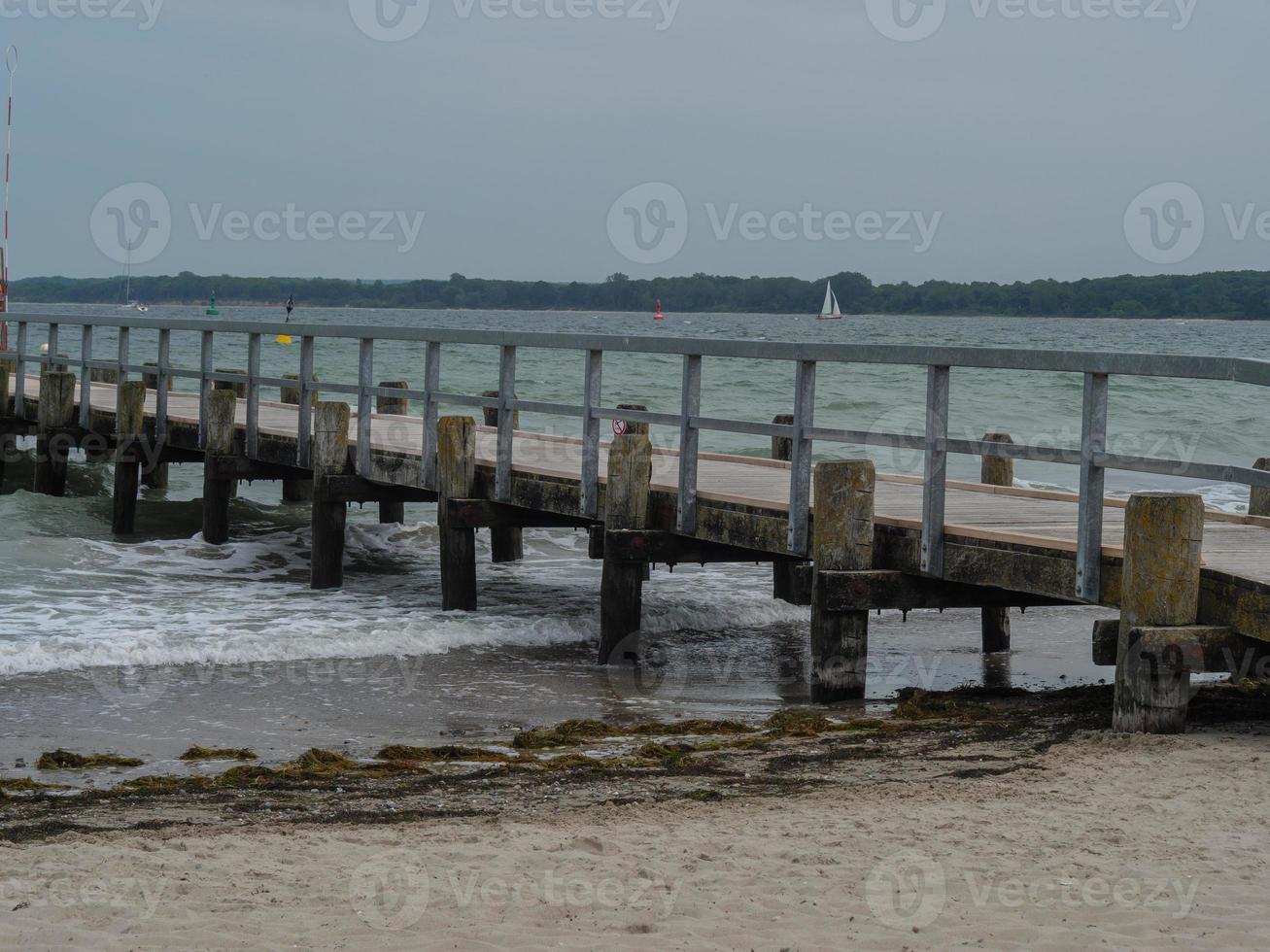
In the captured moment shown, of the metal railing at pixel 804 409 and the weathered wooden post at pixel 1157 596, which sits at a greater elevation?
the metal railing at pixel 804 409

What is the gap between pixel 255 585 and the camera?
13.4 meters

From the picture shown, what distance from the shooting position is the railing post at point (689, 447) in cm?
917

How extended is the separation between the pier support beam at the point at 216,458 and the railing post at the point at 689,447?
6.30 metres

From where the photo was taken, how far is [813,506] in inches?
338

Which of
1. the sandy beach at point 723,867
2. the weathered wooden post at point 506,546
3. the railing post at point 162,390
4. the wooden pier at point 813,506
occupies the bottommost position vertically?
the sandy beach at point 723,867

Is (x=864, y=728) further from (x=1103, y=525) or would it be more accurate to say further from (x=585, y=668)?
(x=585, y=668)

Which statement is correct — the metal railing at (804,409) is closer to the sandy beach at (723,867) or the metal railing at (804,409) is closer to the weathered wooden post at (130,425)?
the sandy beach at (723,867)

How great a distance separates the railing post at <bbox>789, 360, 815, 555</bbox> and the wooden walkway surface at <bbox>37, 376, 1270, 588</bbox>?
1.04 feet

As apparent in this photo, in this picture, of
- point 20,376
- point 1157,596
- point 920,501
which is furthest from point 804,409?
point 20,376

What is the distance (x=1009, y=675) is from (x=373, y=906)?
632 centimetres

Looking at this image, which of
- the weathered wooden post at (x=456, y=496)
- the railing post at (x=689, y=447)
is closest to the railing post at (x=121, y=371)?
the weathered wooden post at (x=456, y=496)

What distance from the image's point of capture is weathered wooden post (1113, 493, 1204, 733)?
660cm

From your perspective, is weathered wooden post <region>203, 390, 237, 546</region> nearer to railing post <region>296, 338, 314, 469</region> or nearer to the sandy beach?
railing post <region>296, 338, 314, 469</region>

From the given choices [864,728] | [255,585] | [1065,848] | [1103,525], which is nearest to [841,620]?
[864,728]
